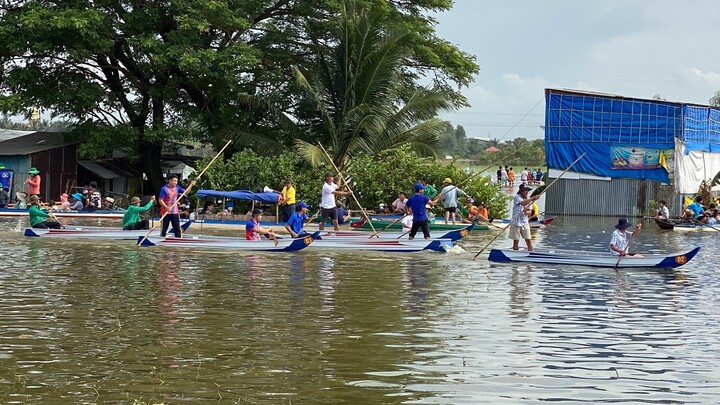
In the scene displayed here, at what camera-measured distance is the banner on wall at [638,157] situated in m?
36.8

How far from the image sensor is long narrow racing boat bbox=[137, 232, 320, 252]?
18953 mm

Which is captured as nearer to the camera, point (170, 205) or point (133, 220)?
point (170, 205)

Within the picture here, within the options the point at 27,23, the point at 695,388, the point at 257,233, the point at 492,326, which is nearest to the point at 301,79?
the point at 27,23

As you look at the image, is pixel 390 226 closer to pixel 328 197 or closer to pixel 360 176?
pixel 328 197

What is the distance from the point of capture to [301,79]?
99.9ft

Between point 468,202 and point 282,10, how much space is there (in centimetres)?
1085

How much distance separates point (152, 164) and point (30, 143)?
4.79m

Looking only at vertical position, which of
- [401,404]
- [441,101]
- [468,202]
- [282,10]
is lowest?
[401,404]

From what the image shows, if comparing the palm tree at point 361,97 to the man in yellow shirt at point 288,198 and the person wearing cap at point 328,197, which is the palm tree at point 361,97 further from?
the person wearing cap at point 328,197

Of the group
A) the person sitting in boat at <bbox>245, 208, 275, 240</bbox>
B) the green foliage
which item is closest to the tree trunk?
the green foliage

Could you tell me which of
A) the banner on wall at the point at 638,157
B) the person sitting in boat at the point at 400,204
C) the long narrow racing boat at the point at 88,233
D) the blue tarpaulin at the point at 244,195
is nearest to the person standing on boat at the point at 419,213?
the long narrow racing boat at the point at 88,233

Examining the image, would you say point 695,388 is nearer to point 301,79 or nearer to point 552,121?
point 301,79

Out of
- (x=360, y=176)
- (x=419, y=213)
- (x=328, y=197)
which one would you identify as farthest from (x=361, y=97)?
(x=419, y=213)

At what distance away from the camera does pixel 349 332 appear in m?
10.4
